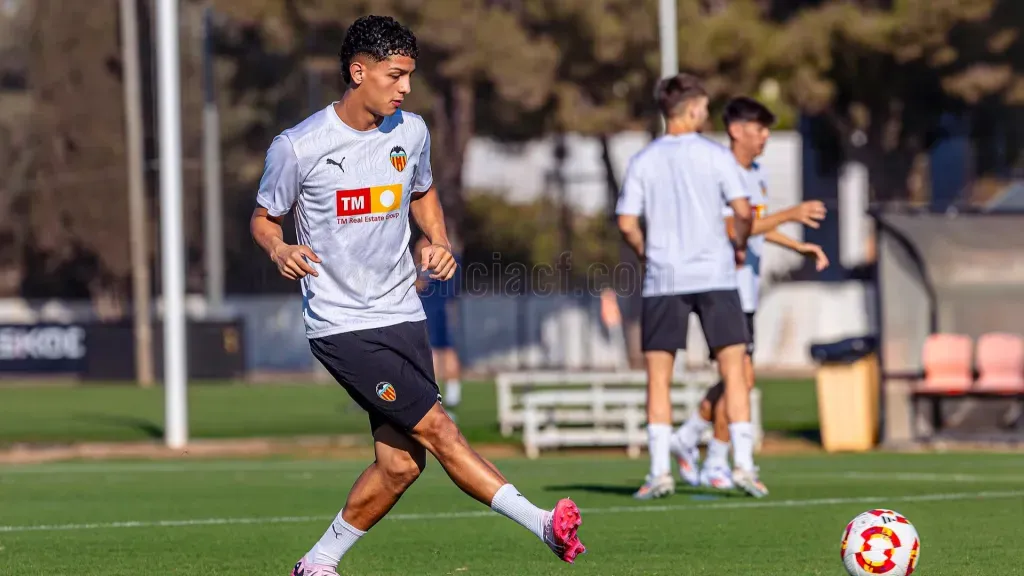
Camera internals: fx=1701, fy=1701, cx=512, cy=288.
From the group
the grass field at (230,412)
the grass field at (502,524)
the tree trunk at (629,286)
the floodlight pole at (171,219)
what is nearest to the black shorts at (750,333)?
the grass field at (502,524)

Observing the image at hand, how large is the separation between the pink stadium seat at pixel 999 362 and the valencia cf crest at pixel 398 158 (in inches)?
427

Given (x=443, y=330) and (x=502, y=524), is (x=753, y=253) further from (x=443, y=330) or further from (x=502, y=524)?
(x=443, y=330)

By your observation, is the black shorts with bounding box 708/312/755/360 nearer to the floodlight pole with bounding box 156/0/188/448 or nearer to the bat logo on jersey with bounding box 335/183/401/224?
the bat logo on jersey with bounding box 335/183/401/224

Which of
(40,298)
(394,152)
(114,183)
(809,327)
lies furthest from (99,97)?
(394,152)

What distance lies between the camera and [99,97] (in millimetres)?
47375

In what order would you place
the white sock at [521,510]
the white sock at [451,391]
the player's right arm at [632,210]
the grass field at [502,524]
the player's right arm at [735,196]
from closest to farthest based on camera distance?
1. the white sock at [521,510]
2. the grass field at [502,524]
3. the player's right arm at [735,196]
4. the player's right arm at [632,210]
5. the white sock at [451,391]

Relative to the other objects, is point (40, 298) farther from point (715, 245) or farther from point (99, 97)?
point (715, 245)

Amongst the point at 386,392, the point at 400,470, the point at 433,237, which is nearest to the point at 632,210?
the point at 433,237

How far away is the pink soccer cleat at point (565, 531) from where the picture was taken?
6.09 m

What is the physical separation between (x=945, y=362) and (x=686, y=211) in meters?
7.23

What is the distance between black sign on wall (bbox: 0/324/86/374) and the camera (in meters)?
35.3

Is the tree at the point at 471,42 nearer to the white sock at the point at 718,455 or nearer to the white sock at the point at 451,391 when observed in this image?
the white sock at the point at 451,391

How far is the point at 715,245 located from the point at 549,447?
777cm

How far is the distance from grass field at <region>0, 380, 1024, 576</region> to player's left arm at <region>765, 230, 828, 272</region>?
1422mm
